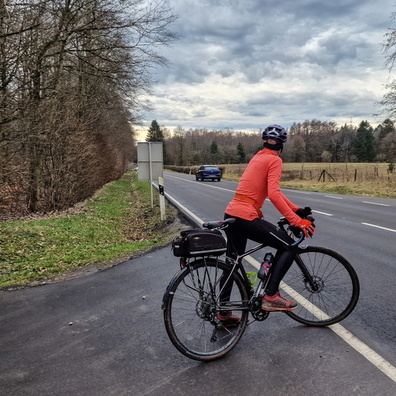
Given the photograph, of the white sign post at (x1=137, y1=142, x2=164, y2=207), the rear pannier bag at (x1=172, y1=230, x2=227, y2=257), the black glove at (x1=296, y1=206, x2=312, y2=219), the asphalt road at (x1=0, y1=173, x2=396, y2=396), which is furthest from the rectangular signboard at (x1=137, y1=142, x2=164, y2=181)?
the rear pannier bag at (x1=172, y1=230, x2=227, y2=257)

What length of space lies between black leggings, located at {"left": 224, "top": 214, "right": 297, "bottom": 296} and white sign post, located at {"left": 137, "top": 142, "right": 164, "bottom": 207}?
925 cm

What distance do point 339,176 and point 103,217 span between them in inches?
1133

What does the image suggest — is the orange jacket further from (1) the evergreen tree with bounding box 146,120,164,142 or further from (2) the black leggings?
(1) the evergreen tree with bounding box 146,120,164,142

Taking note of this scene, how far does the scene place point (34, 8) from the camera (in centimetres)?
739

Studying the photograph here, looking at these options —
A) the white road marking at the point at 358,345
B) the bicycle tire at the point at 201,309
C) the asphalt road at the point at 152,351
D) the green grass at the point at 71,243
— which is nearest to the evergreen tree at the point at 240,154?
the green grass at the point at 71,243

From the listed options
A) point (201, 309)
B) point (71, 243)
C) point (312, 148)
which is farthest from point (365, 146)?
point (201, 309)

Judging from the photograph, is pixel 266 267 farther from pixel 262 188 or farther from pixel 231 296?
pixel 262 188

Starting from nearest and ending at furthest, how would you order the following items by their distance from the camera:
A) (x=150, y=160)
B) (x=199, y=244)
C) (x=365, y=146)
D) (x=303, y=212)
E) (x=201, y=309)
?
(x=199, y=244)
(x=201, y=309)
(x=303, y=212)
(x=150, y=160)
(x=365, y=146)

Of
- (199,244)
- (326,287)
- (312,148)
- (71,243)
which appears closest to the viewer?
(199,244)

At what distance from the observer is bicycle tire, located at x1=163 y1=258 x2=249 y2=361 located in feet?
9.16

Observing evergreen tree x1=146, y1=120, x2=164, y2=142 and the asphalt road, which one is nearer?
the asphalt road

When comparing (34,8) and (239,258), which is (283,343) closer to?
(239,258)

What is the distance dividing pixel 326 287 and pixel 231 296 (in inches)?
46.6

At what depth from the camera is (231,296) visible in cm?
312
